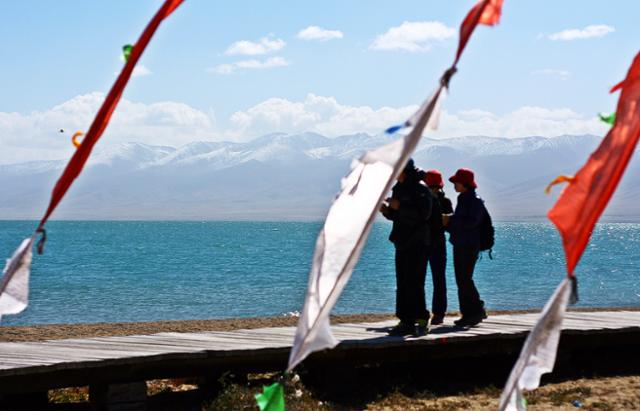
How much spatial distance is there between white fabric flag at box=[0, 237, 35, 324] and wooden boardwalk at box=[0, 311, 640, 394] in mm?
4644

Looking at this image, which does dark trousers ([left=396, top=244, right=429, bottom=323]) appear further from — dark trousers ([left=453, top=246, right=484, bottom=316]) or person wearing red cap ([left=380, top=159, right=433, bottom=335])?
dark trousers ([left=453, top=246, right=484, bottom=316])

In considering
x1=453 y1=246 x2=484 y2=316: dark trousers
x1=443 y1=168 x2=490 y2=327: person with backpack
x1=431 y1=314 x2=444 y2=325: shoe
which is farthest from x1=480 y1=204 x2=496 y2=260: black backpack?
x1=431 y1=314 x2=444 y2=325: shoe

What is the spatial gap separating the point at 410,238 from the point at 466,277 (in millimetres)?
1028

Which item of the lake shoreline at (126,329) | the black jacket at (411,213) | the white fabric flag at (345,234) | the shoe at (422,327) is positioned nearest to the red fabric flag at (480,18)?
the white fabric flag at (345,234)

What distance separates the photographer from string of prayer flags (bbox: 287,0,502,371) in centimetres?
275

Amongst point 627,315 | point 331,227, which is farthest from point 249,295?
point 331,227

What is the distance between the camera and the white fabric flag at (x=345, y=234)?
2.75m

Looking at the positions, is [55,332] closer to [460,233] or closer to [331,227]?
[460,233]

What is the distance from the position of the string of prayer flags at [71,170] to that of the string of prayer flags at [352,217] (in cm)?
79

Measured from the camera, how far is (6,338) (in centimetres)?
1856

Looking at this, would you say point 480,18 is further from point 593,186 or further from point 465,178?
point 465,178

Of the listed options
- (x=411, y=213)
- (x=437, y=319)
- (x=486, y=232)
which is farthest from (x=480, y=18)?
(x=437, y=319)

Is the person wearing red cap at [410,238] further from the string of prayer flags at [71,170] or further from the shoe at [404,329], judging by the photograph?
the string of prayer flags at [71,170]

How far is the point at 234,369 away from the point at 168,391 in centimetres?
119
